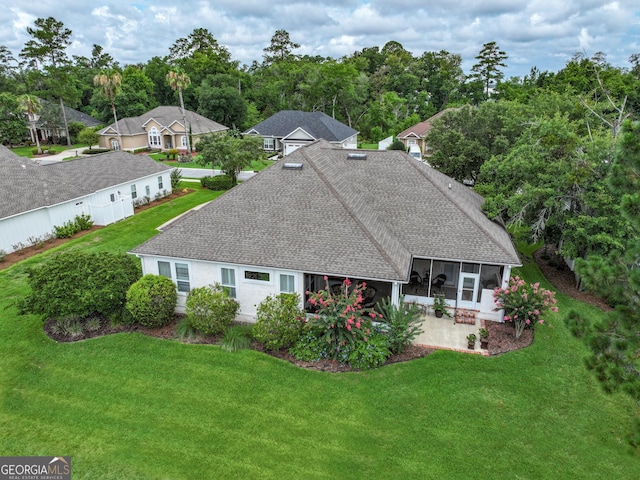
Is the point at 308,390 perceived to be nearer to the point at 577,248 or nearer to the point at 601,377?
the point at 601,377

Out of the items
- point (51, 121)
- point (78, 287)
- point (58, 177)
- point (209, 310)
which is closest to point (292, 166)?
point (209, 310)

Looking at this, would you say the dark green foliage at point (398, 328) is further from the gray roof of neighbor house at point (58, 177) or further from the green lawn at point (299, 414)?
the gray roof of neighbor house at point (58, 177)

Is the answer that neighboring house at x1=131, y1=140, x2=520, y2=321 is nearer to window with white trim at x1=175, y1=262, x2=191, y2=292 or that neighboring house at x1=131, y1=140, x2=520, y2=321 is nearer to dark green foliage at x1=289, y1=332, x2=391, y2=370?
window with white trim at x1=175, y1=262, x2=191, y2=292

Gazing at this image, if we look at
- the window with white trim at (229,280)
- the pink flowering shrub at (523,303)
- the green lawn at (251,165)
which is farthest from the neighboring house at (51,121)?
the pink flowering shrub at (523,303)

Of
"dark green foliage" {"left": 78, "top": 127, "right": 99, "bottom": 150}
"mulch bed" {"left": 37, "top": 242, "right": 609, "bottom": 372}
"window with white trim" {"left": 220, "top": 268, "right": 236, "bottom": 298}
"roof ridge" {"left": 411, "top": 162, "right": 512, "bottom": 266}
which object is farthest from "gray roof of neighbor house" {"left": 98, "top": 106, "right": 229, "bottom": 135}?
"window with white trim" {"left": 220, "top": 268, "right": 236, "bottom": 298}

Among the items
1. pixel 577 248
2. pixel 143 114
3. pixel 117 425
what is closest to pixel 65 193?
pixel 117 425
